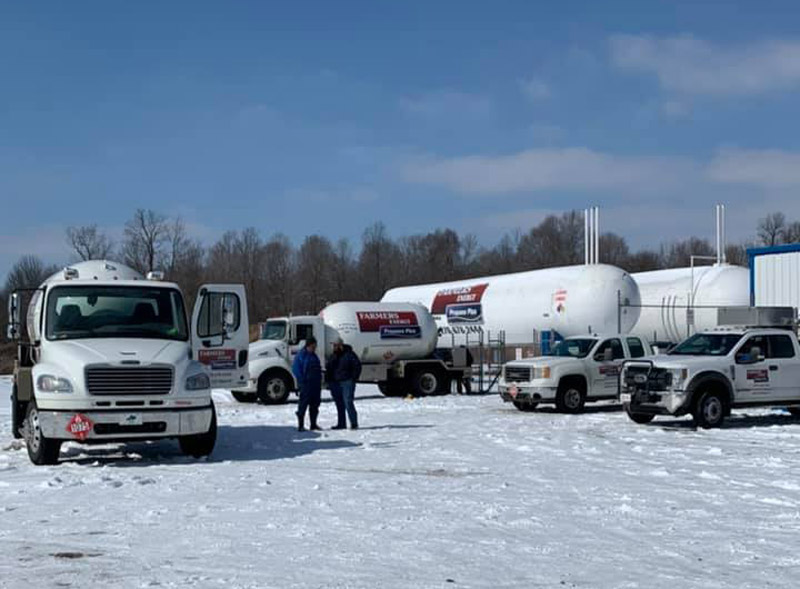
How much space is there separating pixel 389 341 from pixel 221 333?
15829mm

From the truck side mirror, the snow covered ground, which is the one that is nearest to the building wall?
the snow covered ground

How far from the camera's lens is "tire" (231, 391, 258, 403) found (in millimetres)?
27828

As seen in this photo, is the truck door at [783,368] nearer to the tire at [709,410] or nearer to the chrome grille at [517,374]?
the tire at [709,410]

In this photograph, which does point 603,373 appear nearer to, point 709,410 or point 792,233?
point 709,410

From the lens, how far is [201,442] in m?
14.5

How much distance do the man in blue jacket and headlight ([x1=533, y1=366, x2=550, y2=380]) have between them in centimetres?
617

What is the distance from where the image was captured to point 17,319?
15.4 m

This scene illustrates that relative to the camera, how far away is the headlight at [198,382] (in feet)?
45.9

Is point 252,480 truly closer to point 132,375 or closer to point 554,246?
point 132,375

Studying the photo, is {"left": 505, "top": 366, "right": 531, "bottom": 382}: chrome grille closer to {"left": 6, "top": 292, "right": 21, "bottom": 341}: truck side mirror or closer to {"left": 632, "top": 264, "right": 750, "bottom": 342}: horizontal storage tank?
{"left": 6, "top": 292, "right": 21, "bottom": 341}: truck side mirror

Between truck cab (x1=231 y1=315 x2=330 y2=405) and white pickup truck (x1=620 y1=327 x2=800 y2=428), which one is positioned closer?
white pickup truck (x1=620 y1=327 x2=800 y2=428)

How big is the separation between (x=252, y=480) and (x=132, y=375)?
8.24 feet

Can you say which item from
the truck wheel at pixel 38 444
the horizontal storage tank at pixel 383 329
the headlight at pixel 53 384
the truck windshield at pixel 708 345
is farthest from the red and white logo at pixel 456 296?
the headlight at pixel 53 384

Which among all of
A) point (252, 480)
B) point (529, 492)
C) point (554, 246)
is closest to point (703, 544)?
point (529, 492)
